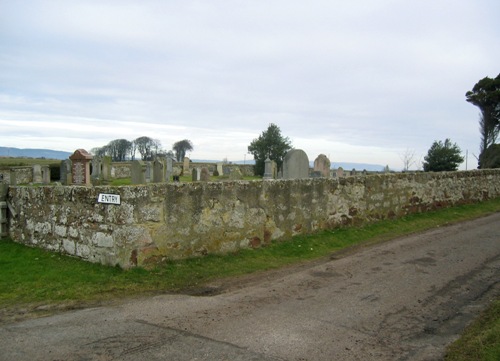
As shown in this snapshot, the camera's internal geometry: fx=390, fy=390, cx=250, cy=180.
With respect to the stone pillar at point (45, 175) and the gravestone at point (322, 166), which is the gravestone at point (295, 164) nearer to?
the gravestone at point (322, 166)

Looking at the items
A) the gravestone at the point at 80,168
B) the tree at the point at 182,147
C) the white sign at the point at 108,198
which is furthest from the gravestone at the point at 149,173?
the tree at the point at 182,147

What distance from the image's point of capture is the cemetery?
264 inches

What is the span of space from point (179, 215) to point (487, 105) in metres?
38.7

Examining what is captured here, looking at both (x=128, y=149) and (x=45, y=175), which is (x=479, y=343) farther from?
(x=128, y=149)

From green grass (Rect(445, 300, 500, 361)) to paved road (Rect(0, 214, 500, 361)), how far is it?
0.13 m

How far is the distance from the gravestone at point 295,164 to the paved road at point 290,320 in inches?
201

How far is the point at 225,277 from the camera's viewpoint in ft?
21.5

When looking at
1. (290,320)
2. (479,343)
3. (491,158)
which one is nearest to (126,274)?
(290,320)

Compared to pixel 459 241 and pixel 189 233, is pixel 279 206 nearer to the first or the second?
pixel 189 233

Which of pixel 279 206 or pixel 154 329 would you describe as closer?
pixel 154 329

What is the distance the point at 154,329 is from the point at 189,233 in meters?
2.95

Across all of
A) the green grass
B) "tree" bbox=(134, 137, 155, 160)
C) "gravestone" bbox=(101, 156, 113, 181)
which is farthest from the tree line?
the green grass

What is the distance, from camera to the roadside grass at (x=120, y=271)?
18.6ft

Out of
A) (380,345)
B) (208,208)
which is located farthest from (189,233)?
(380,345)
